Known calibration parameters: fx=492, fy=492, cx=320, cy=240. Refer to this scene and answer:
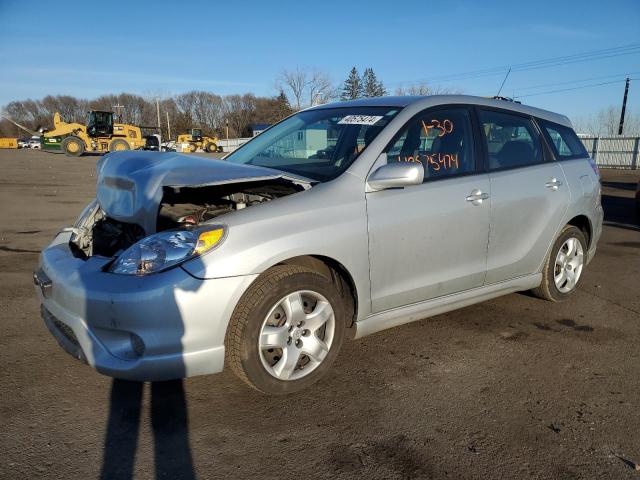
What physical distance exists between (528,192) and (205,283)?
8.90 ft

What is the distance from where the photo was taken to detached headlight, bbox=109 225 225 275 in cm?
251

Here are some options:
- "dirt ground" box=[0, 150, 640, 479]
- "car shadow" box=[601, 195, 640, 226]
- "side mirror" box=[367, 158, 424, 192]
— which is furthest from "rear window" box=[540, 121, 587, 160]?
"car shadow" box=[601, 195, 640, 226]

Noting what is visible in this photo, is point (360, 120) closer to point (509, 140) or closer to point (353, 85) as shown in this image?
point (509, 140)

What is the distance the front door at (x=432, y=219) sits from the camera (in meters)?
3.11

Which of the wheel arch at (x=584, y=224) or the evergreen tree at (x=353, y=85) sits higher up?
the evergreen tree at (x=353, y=85)

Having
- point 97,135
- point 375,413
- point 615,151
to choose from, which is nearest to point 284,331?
point 375,413

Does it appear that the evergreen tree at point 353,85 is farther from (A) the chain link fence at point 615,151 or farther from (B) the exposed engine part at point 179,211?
(B) the exposed engine part at point 179,211

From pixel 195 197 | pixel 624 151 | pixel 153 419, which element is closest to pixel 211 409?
pixel 153 419

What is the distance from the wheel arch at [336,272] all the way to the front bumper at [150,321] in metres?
0.46

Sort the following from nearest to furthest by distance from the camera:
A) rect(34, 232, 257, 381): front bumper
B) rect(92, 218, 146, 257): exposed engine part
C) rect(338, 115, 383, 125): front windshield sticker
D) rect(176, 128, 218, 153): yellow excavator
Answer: rect(34, 232, 257, 381): front bumper, rect(92, 218, 146, 257): exposed engine part, rect(338, 115, 383, 125): front windshield sticker, rect(176, 128, 218, 153): yellow excavator

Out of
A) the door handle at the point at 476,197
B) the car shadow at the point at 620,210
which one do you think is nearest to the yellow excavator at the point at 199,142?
the car shadow at the point at 620,210

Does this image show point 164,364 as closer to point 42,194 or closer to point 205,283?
point 205,283

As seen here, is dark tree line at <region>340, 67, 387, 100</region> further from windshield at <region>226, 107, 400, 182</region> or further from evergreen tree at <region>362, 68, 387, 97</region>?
windshield at <region>226, 107, 400, 182</region>

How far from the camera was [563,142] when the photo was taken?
4512 millimetres
